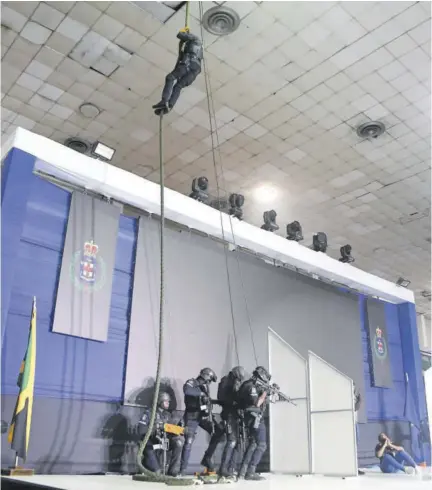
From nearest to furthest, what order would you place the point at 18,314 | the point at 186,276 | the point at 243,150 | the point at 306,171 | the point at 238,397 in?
the point at 18,314 → the point at 238,397 → the point at 186,276 → the point at 243,150 → the point at 306,171

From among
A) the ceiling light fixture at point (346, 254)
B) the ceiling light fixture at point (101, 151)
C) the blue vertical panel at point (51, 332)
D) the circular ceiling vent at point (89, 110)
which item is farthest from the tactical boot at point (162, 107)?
the ceiling light fixture at point (346, 254)

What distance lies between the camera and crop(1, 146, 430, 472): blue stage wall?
4.71m

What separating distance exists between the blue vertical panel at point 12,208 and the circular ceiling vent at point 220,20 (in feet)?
8.60

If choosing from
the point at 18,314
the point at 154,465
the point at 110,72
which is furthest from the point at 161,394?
the point at 110,72

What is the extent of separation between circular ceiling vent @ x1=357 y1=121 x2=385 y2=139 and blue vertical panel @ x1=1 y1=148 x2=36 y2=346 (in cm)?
491

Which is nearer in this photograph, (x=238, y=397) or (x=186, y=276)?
(x=238, y=397)

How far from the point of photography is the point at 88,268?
17.9ft

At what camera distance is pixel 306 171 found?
28.2ft

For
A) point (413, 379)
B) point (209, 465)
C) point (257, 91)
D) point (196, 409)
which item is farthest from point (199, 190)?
point (413, 379)

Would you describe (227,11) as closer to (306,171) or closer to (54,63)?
(54,63)

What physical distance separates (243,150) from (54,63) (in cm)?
318

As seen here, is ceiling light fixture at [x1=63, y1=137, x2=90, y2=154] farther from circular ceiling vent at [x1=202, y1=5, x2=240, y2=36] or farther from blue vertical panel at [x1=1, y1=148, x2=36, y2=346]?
circular ceiling vent at [x1=202, y1=5, x2=240, y2=36]

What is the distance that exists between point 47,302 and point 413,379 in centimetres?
736

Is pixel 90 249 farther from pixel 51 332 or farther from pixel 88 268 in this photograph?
pixel 51 332
